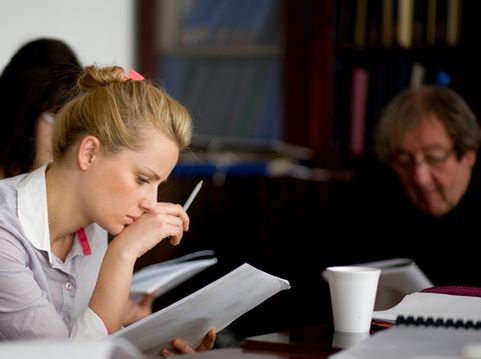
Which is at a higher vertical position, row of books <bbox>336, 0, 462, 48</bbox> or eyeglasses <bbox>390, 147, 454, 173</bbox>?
row of books <bbox>336, 0, 462, 48</bbox>

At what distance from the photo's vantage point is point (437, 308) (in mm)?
1302

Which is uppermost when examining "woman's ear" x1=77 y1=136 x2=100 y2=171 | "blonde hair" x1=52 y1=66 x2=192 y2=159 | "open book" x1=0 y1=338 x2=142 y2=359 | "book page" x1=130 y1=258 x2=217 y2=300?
"blonde hair" x1=52 y1=66 x2=192 y2=159

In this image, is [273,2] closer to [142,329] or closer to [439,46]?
[439,46]

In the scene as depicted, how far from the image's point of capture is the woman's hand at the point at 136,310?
1.92m

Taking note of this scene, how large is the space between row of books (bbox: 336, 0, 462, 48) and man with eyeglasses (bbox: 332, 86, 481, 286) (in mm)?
548

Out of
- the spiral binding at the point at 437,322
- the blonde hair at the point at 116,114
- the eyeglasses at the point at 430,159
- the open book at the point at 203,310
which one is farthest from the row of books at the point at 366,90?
the spiral binding at the point at 437,322

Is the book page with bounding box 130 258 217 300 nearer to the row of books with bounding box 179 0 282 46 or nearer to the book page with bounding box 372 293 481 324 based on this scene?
the book page with bounding box 372 293 481 324

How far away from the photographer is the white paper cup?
126cm

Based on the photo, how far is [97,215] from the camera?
1572 mm

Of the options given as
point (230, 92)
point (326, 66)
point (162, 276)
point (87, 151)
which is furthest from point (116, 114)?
point (230, 92)

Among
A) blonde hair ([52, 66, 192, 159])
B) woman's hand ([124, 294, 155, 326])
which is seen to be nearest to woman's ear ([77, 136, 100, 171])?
blonde hair ([52, 66, 192, 159])

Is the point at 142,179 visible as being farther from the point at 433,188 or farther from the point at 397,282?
the point at 433,188

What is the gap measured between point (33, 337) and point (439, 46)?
7.41ft

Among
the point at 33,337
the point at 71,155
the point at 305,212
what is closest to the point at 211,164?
the point at 305,212
